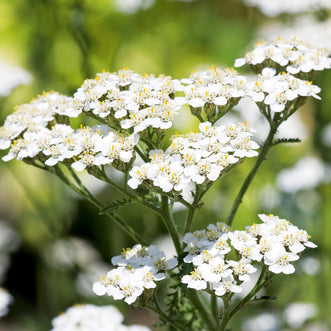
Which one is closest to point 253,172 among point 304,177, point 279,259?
point 279,259

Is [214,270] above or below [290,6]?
below

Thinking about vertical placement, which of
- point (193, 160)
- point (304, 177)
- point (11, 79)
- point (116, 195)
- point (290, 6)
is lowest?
point (193, 160)

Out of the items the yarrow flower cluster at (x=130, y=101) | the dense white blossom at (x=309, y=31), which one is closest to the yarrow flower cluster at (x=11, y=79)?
the yarrow flower cluster at (x=130, y=101)

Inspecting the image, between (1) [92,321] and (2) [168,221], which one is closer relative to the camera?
(2) [168,221]

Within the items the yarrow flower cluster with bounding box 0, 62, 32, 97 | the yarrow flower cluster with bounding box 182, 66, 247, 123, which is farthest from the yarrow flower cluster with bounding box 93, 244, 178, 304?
the yarrow flower cluster with bounding box 0, 62, 32, 97

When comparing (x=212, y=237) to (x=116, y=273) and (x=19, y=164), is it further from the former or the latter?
(x=19, y=164)

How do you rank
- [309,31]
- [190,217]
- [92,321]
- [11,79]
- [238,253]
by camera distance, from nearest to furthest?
[238,253] → [190,217] → [92,321] → [11,79] → [309,31]

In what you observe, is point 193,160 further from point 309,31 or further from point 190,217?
point 309,31
